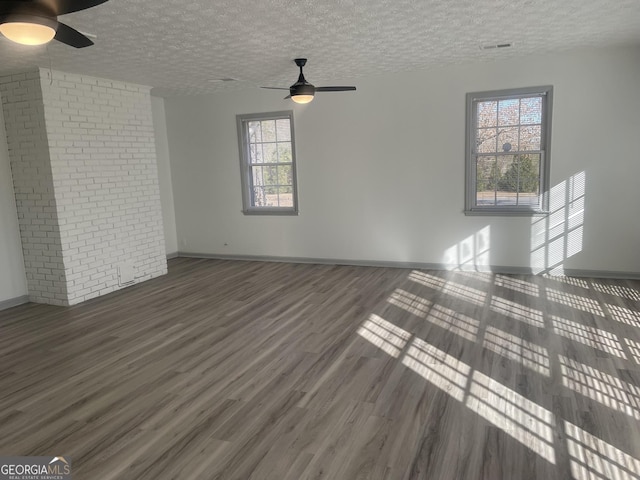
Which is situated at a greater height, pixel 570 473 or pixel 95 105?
pixel 95 105

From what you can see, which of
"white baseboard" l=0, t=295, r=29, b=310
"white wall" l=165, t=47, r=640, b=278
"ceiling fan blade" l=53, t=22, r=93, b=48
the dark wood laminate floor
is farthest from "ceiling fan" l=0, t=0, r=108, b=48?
"white wall" l=165, t=47, r=640, b=278

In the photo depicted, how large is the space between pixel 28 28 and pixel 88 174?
141 inches

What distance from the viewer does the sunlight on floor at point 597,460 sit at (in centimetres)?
223

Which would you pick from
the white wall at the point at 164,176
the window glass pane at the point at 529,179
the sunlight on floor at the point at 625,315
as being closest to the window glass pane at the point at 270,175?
the white wall at the point at 164,176

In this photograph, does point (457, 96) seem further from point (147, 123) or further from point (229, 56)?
point (147, 123)

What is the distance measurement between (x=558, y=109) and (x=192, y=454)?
553 centimetres

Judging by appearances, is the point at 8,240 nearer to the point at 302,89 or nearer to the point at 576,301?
the point at 302,89

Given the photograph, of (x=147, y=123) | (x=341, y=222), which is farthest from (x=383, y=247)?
(x=147, y=123)

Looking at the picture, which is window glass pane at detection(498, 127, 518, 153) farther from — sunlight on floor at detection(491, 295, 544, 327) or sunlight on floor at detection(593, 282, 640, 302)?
sunlight on floor at detection(491, 295, 544, 327)

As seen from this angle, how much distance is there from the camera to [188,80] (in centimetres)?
627

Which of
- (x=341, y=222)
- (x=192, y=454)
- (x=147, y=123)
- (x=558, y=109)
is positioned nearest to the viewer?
(x=192, y=454)

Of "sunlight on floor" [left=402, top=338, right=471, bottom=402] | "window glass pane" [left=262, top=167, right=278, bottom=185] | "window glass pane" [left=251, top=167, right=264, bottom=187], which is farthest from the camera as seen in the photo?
"window glass pane" [left=251, top=167, right=264, bottom=187]

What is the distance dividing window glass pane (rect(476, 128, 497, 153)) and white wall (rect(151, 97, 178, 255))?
5123mm

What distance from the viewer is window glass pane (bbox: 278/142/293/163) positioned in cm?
727
